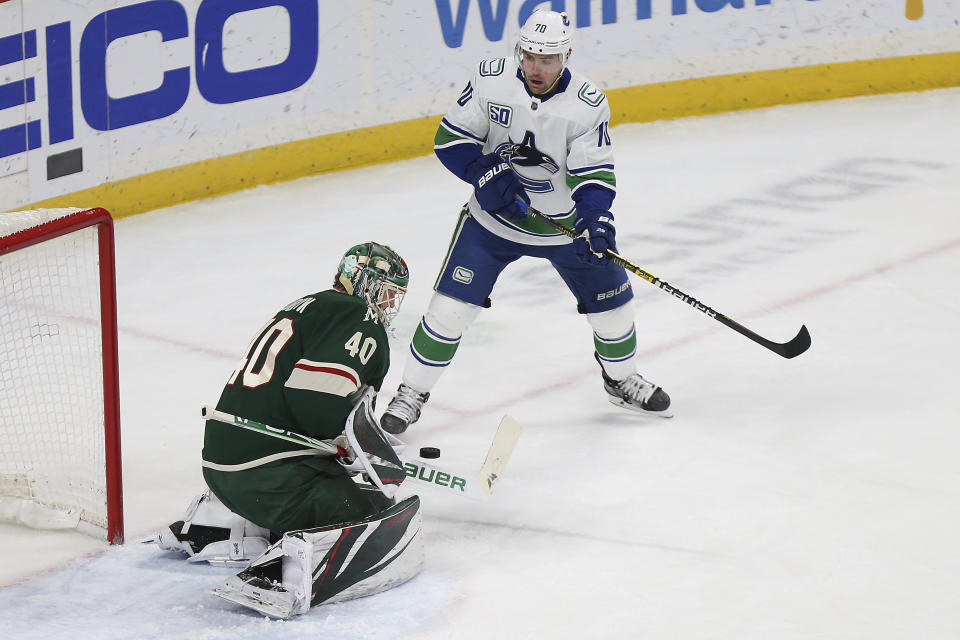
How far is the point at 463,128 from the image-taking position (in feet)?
12.6

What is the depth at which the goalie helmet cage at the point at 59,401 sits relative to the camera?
10.3ft

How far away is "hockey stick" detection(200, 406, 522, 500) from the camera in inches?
116

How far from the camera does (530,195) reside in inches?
152

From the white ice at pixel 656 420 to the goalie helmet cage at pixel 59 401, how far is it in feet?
0.33

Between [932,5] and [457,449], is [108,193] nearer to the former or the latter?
[457,449]

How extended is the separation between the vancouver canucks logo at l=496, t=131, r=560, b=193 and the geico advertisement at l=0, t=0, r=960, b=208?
7.58 feet

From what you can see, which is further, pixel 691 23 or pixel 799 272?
pixel 691 23

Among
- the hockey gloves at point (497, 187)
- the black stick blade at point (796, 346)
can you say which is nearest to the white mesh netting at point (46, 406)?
the hockey gloves at point (497, 187)

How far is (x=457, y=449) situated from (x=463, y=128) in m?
0.86

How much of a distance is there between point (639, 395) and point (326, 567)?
4.70ft

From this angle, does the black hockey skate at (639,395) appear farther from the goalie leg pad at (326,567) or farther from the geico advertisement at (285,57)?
the geico advertisement at (285,57)

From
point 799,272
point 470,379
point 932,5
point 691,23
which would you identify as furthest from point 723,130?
point 470,379

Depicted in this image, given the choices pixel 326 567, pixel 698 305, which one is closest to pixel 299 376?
pixel 326 567

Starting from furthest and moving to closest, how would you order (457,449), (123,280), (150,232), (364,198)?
(364,198) < (150,232) < (123,280) < (457,449)
